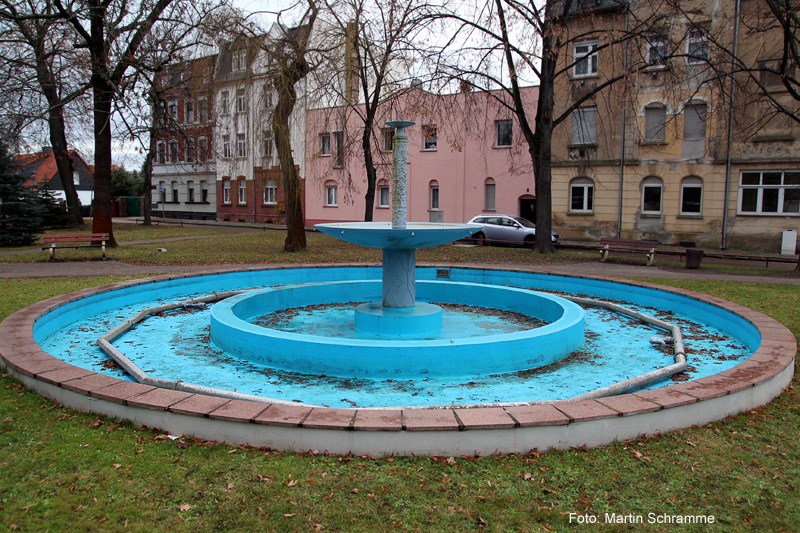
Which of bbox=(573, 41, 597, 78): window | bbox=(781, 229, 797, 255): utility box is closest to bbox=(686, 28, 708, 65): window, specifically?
bbox=(573, 41, 597, 78): window

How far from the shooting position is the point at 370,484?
3.67 meters

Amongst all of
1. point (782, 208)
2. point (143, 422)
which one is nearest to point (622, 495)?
point (143, 422)

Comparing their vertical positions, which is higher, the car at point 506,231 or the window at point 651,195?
the window at point 651,195

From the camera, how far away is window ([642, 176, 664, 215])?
26.4 meters

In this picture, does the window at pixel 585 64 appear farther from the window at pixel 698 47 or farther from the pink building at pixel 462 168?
the window at pixel 698 47

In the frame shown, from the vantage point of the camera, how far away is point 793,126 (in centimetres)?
2339

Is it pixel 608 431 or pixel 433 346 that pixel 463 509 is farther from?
pixel 433 346

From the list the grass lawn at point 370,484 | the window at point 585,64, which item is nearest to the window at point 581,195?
the window at point 585,64

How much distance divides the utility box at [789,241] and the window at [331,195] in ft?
83.0

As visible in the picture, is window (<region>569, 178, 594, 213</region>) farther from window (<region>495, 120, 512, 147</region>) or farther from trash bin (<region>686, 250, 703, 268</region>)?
trash bin (<region>686, 250, 703, 268</region>)

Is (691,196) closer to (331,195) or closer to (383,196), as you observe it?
(383,196)

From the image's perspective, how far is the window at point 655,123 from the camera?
2595cm

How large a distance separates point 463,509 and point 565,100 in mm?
27352

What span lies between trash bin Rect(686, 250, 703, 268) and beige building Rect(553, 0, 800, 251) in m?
7.80
